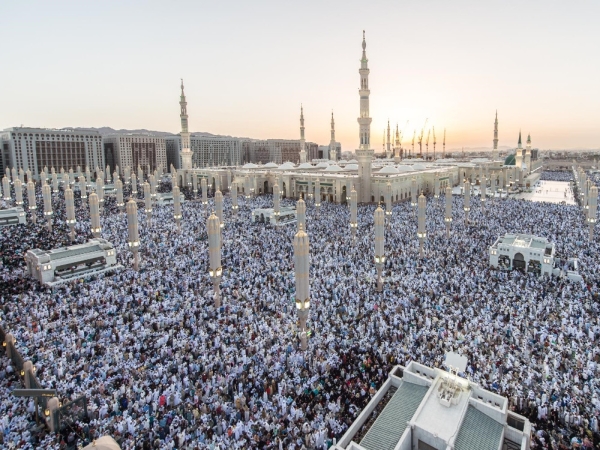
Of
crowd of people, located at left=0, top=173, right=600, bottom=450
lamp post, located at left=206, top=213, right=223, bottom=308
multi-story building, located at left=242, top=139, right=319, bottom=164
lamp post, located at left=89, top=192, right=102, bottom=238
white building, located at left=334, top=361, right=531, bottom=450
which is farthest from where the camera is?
multi-story building, located at left=242, top=139, right=319, bottom=164

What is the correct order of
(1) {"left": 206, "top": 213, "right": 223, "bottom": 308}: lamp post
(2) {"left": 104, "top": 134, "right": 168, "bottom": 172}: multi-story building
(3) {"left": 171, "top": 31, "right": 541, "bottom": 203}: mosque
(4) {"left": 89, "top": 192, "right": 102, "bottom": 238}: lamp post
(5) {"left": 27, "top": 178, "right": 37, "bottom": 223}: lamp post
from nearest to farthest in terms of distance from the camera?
1. (1) {"left": 206, "top": 213, "right": 223, "bottom": 308}: lamp post
2. (4) {"left": 89, "top": 192, "right": 102, "bottom": 238}: lamp post
3. (5) {"left": 27, "top": 178, "right": 37, "bottom": 223}: lamp post
4. (3) {"left": 171, "top": 31, "right": 541, "bottom": 203}: mosque
5. (2) {"left": 104, "top": 134, "right": 168, "bottom": 172}: multi-story building

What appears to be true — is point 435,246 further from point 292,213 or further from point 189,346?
point 189,346

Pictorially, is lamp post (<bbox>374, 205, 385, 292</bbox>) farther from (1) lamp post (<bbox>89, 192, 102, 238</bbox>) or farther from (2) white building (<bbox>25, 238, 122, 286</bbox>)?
(1) lamp post (<bbox>89, 192, 102, 238</bbox>)

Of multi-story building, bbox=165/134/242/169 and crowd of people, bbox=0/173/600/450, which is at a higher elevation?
multi-story building, bbox=165/134/242/169

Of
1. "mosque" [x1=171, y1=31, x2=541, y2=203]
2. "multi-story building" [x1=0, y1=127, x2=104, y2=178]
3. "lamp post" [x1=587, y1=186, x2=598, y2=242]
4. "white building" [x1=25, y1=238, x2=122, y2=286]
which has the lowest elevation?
"white building" [x1=25, y1=238, x2=122, y2=286]

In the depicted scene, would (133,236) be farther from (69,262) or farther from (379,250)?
(379,250)

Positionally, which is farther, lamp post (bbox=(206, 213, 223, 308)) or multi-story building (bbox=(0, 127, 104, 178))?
multi-story building (bbox=(0, 127, 104, 178))

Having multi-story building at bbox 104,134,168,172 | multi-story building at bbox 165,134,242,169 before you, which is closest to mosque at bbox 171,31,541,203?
multi-story building at bbox 104,134,168,172
